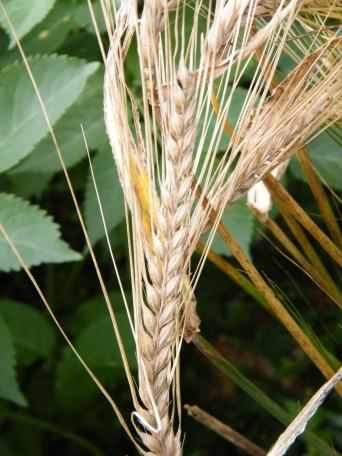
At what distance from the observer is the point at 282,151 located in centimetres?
78

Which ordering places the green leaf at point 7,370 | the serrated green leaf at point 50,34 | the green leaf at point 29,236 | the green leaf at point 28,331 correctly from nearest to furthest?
1. the green leaf at point 29,236
2. the green leaf at point 7,370
3. the serrated green leaf at point 50,34
4. the green leaf at point 28,331

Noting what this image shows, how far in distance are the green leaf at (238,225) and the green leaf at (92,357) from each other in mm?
330

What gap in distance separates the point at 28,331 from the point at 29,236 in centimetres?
62

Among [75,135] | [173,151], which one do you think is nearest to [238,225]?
[75,135]

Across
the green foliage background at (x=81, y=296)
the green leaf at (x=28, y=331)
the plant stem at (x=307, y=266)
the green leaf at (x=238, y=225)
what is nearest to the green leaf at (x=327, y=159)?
the green foliage background at (x=81, y=296)

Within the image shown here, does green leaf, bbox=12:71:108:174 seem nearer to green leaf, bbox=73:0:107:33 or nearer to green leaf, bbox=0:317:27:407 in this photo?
green leaf, bbox=73:0:107:33

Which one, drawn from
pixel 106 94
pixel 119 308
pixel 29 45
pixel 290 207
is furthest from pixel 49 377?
pixel 106 94

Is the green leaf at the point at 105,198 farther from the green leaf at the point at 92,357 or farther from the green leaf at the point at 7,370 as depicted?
the green leaf at the point at 92,357

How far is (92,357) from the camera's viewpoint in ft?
5.07

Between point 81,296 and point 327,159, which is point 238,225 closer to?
point 327,159

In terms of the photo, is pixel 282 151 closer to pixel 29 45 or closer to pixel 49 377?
pixel 29 45

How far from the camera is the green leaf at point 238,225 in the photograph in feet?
4.01

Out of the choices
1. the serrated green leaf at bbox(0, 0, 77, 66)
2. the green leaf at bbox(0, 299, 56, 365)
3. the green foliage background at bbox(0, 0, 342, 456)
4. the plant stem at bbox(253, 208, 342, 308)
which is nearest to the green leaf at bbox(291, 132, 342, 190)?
the green foliage background at bbox(0, 0, 342, 456)

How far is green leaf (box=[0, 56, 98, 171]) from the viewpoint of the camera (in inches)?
44.2
